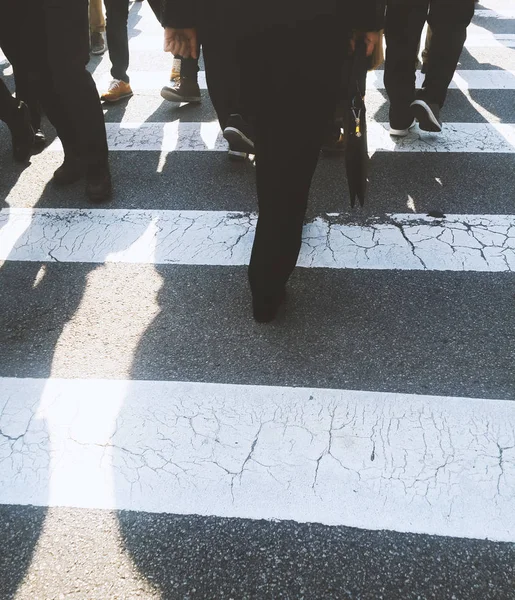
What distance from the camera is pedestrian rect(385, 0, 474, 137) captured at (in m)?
4.12

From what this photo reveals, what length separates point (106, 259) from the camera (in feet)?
11.0

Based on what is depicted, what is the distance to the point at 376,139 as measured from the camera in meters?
4.61

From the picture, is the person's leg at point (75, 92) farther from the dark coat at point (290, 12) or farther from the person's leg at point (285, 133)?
the person's leg at point (285, 133)

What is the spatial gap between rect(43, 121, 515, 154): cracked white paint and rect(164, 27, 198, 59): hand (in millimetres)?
1778

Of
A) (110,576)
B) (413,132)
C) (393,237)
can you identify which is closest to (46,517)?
(110,576)

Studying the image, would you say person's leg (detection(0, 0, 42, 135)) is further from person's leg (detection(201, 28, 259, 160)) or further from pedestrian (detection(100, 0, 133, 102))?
pedestrian (detection(100, 0, 133, 102))

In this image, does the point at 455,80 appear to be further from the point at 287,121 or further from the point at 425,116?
the point at 287,121

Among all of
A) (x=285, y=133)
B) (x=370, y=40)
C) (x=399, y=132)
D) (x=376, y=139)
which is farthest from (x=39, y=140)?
(x=370, y=40)

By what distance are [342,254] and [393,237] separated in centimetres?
34

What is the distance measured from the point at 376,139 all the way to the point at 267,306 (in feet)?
7.81

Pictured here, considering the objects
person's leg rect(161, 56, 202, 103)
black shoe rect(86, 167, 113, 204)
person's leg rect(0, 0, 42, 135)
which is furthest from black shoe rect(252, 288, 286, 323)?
person's leg rect(161, 56, 202, 103)

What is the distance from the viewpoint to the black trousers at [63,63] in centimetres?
347

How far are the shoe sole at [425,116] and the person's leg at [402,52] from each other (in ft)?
0.32

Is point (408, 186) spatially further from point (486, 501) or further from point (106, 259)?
point (486, 501)
